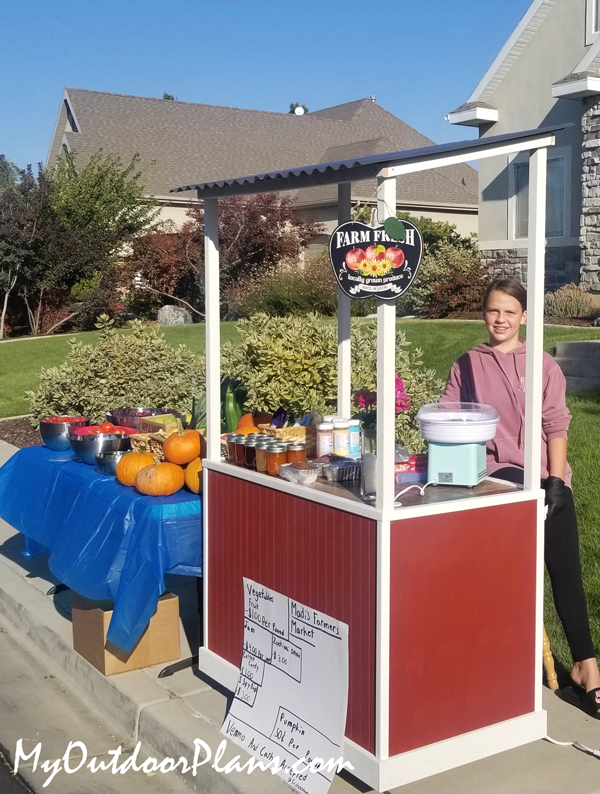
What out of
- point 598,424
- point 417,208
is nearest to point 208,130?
point 417,208

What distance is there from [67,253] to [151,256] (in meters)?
2.60

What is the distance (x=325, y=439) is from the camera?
4062mm

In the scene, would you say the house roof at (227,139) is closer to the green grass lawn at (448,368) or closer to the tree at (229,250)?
the tree at (229,250)

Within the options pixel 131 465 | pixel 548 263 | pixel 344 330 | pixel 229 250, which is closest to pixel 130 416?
pixel 131 465

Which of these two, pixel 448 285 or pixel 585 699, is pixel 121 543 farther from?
pixel 448 285

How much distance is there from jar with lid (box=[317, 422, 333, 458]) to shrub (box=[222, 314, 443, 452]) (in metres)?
2.21

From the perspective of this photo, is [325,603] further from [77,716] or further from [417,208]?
[417,208]

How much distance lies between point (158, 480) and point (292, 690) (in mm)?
1290

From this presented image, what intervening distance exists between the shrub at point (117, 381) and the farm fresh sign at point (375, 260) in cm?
588

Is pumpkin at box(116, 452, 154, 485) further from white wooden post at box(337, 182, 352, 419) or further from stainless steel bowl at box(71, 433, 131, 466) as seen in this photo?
white wooden post at box(337, 182, 352, 419)

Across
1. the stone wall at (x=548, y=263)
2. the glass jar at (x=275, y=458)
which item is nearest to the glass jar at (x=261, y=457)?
the glass jar at (x=275, y=458)

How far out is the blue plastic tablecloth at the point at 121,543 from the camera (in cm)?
424

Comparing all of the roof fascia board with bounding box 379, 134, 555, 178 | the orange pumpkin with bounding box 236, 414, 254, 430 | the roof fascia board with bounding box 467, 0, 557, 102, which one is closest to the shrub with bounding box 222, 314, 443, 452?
the orange pumpkin with bounding box 236, 414, 254, 430

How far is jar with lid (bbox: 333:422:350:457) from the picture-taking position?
13.2 feet
